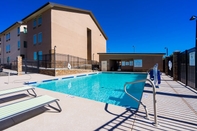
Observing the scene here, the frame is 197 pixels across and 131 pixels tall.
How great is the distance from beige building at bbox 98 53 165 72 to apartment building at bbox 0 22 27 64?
1430 centimetres

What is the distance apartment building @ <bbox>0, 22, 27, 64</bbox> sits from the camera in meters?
20.9

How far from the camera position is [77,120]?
9.30ft

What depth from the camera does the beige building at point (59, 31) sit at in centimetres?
1614

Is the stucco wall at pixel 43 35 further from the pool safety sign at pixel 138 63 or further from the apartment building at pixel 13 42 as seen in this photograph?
the pool safety sign at pixel 138 63

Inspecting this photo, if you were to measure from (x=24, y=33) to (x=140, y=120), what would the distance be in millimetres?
24699

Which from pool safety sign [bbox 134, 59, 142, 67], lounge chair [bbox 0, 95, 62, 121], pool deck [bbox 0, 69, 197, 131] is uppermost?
pool safety sign [bbox 134, 59, 142, 67]

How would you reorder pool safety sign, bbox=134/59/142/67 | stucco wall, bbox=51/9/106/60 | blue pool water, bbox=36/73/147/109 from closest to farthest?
blue pool water, bbox=36/73/147/109 → stucco wall, bbox=51/9/106/60 → pool safety sign, bbox=134/59/142/67

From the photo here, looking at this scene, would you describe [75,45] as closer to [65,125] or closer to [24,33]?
[24,33]

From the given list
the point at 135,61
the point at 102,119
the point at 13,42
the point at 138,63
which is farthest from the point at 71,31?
the point at 102,119

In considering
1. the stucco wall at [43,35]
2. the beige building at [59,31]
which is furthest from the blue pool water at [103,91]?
the stucco wall at [43,35]

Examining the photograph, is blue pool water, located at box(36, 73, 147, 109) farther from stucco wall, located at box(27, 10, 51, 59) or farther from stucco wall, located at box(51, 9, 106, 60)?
stucco wall, located at box(51, 9, 106, 60)

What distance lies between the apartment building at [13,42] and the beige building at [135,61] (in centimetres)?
1430

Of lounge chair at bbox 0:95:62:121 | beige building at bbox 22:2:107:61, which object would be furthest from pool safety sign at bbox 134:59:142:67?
lounge chair at bbox 0:95:62:121

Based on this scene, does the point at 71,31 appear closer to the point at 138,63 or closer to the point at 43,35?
the point at 43,35
